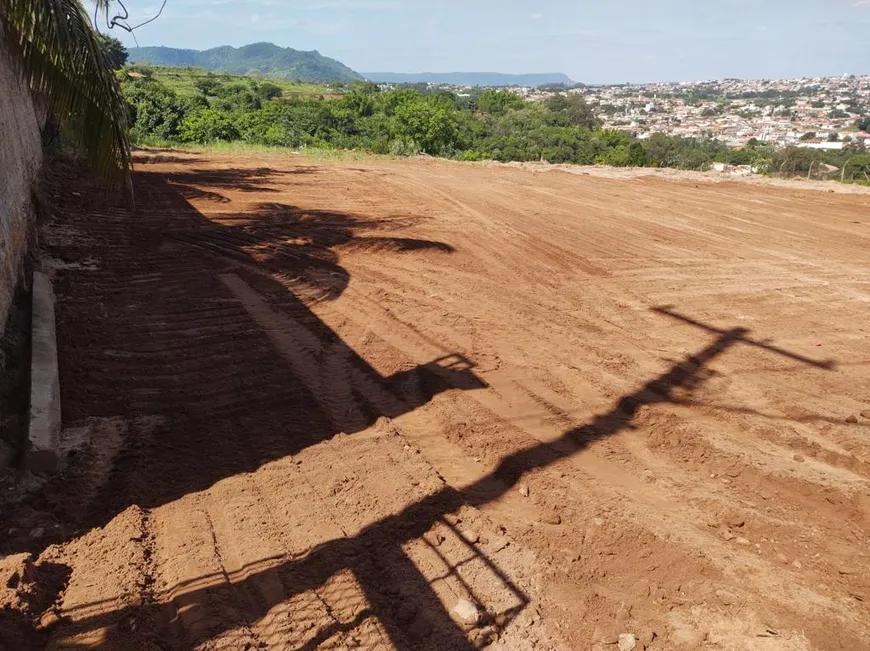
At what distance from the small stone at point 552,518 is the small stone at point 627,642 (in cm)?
109

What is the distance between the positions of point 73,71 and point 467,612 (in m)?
5.61

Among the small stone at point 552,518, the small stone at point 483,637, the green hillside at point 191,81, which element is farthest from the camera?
the green hillside at point 191,81

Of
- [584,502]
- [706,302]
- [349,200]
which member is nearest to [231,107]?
[349,200]

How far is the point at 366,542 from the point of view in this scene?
448 cm

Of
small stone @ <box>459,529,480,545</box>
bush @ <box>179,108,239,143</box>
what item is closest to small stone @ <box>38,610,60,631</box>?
small stone @ <box>459,529,480,545</box>

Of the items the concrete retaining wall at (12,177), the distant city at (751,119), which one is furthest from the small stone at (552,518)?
the distant city at (751,119)

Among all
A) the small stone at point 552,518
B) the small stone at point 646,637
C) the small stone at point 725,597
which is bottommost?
the small stone at point 646,637

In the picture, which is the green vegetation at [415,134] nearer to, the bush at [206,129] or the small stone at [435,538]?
the bush at [206,129]

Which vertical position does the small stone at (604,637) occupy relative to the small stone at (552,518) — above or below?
below

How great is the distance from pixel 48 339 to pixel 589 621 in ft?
19.8

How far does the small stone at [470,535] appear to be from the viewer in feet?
15.0

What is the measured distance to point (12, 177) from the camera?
→ 836 cm

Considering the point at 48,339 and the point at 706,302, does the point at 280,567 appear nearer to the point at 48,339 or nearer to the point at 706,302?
the point at 48,339

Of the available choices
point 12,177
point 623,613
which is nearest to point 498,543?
point 623,613
